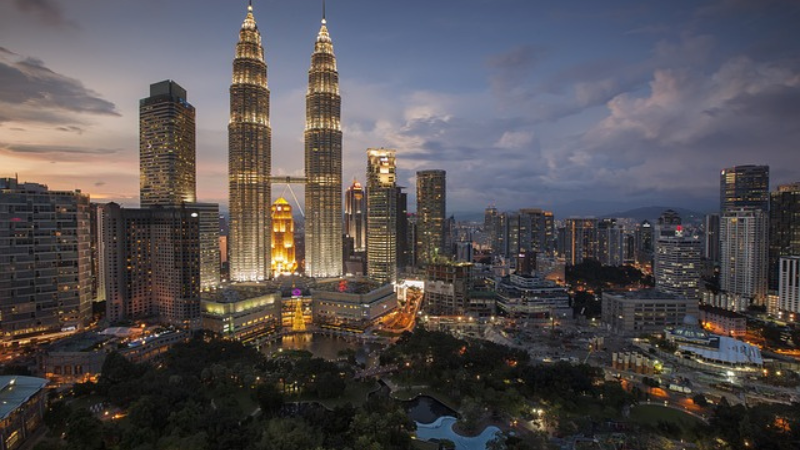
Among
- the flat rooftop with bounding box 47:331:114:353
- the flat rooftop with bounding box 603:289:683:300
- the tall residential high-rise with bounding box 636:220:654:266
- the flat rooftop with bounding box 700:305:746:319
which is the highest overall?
the tall residential high-rise with bounding box 636:220:654:266

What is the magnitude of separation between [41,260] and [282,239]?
44.9m

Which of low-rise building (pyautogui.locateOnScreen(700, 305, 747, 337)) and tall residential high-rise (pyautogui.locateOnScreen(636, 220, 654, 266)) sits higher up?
tall residential high-rise (pyautogui.locateOnScreen(636, 220, 654, 266))

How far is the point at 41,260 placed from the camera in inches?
1367

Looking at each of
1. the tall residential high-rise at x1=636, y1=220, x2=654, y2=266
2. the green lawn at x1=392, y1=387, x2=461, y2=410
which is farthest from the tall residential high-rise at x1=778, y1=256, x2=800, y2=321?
the green lawn at x1=392, y1=387, x2=461, y2=410

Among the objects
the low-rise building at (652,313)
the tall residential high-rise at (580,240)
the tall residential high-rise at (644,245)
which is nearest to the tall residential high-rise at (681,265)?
the low-rise building at (652,313)

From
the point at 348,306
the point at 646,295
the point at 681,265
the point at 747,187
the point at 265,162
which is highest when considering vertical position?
the point at 265,162

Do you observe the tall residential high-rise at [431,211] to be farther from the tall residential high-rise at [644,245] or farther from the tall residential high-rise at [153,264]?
the tall residential high-rise at [153,264]

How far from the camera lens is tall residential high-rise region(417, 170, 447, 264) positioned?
7656cm

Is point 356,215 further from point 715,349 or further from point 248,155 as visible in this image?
point 715,349

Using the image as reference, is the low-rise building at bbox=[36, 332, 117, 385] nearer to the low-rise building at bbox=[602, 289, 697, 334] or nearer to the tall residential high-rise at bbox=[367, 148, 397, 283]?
the tall residential high-rise at bbox=[367, 148, 397, 283]

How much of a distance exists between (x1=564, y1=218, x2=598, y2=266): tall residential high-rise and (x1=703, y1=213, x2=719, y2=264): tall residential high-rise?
18311 mm

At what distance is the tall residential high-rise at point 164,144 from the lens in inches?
2051

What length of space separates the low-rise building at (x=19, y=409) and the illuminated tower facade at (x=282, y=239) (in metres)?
55.7

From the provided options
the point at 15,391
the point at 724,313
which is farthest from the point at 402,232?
the point at 15,391
